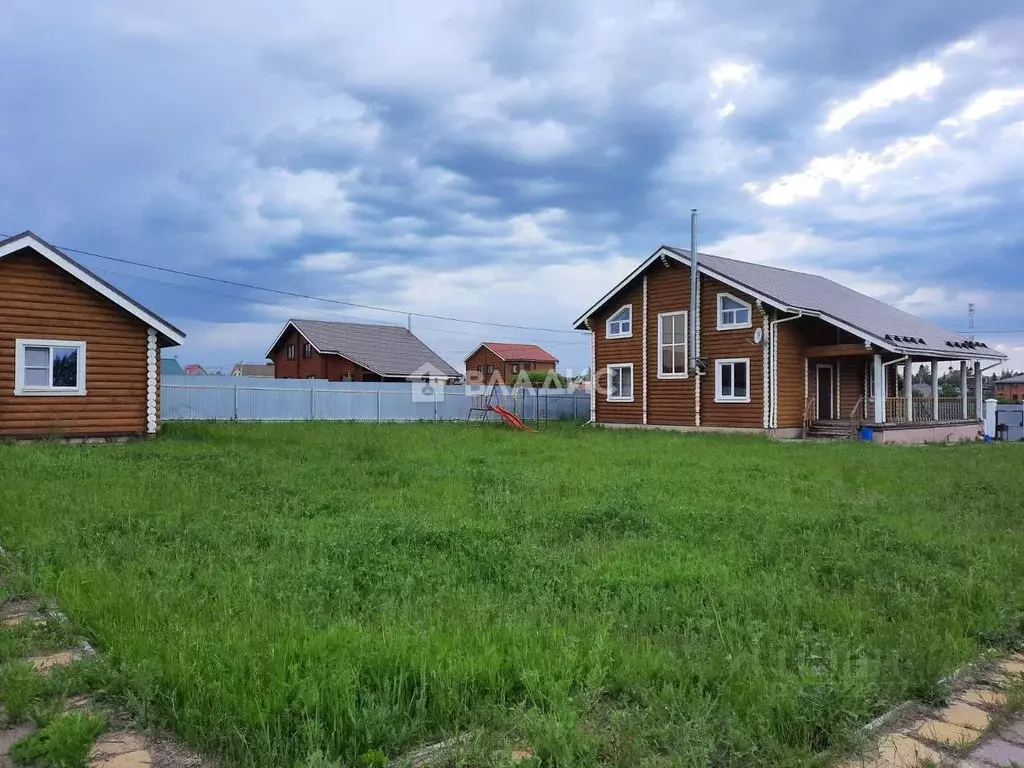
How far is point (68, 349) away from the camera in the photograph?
16.0 metres


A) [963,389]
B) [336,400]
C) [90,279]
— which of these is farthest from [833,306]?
[90,279]

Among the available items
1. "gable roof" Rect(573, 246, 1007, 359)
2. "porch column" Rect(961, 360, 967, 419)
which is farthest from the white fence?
"porch column" Rect(961, 360, 967, 419)

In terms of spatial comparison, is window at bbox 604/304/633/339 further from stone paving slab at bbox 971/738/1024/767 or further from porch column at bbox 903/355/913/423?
stone paving slab at bbox 971/738/1024/767

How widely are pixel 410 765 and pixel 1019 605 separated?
182 inches

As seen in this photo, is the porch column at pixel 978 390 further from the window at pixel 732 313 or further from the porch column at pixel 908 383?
the window at pixel 732 313

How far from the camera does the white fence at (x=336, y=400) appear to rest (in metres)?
27.1

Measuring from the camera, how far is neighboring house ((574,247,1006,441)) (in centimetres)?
2230

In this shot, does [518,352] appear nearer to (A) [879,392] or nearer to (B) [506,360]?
(B) [506,360]

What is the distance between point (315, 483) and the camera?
10398 mm

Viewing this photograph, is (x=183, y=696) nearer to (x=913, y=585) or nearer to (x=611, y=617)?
(x=611, y=617)

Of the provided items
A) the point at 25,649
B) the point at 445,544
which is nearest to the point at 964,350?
the point at 445,544

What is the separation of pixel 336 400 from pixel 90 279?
1489 centimetres

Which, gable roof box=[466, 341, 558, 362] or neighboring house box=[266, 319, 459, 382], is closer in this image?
neighboring house box=[266, 319, 459, 382]

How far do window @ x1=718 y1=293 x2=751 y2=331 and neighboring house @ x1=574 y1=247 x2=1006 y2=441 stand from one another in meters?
0.03
